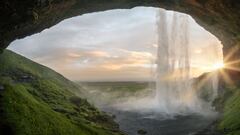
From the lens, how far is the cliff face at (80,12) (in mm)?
56125

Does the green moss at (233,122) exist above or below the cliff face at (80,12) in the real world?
below

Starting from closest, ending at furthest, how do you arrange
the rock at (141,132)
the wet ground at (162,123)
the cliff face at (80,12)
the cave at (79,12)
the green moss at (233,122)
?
the cliff face at (80,12) → the cave at (79,12) → the green moss at (233,122) → the rock at (141,132) → the wet ground at (162,123)

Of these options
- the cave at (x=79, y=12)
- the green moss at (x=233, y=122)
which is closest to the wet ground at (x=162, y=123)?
the green moss at (x=233, y=122)

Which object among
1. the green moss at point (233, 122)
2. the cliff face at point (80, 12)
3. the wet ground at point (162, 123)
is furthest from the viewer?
the wet ground at point (162, 123)

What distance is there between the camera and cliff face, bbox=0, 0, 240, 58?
184 ft

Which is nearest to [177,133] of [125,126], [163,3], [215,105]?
[125,126]

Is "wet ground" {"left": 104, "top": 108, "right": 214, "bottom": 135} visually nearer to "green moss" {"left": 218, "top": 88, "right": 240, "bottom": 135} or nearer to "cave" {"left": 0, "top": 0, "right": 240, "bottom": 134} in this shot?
"green moss" {"left": 218, "top": 88, "right": 240, "bottom": 135}

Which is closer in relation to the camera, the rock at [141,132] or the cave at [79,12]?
the cave at [79,12]

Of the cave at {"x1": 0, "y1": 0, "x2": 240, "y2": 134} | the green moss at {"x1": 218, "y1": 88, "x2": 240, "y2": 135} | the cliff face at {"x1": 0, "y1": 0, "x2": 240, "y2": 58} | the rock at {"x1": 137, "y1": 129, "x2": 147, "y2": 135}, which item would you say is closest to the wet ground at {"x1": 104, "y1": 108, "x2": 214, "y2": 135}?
the rock at {"x1": 137, "y1": 129, "x2": 147, "y2": 135}

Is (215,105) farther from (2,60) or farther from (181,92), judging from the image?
(2,60)

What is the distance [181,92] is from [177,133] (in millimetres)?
70336

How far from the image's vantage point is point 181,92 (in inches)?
5910

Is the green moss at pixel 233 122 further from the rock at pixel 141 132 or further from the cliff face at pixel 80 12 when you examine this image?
the rock at pixel 141 132

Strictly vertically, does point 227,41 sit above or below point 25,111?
above
